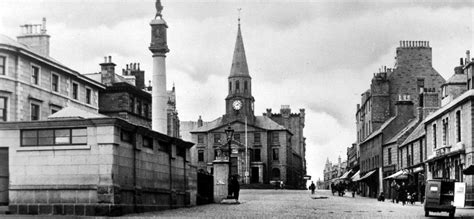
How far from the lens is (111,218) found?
22016 millimetres

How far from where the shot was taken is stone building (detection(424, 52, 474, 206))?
3697 centimetres

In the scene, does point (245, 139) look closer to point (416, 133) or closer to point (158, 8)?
point (416, 133)

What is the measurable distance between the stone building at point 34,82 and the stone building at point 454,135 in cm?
Result: 2614

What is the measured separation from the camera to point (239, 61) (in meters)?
118

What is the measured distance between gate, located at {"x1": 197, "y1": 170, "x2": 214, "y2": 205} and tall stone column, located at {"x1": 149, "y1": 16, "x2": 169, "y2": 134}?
14.3ft

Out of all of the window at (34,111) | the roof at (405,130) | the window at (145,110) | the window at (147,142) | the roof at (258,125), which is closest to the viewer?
the window at (147,142)

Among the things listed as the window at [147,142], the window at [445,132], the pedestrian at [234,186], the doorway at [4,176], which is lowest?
the pedestrian at [234,186]

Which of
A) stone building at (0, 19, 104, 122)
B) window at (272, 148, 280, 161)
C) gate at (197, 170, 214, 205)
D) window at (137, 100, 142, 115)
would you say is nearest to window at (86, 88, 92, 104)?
stone building at (0, 19, 104, 122)

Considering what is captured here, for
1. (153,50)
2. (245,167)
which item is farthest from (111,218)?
(245,167)

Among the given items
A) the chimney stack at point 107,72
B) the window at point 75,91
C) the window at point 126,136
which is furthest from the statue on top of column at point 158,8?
the chimney stack at point 107,72

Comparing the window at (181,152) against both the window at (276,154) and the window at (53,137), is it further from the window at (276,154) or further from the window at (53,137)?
the window at (276,154)

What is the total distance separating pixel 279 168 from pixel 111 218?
92082 mm

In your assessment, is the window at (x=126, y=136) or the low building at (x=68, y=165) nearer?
the low building at (x=68, y=165)

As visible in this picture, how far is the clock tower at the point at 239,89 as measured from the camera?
4572 inches
